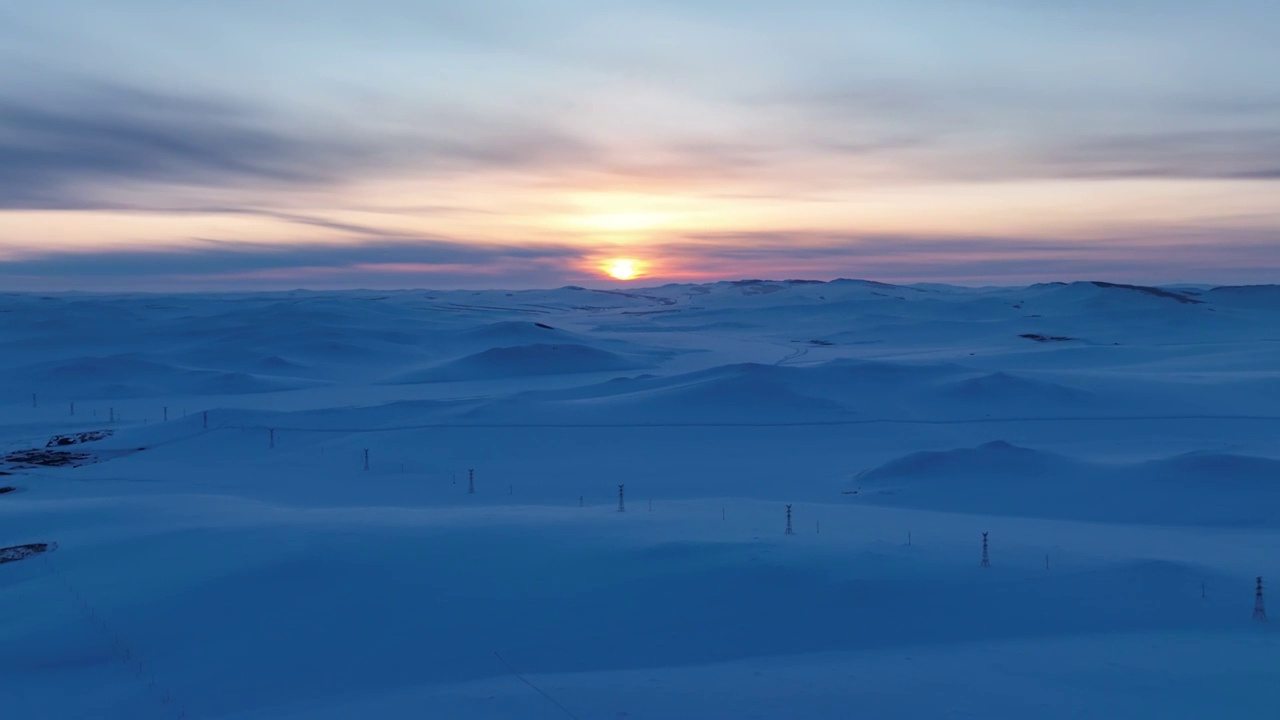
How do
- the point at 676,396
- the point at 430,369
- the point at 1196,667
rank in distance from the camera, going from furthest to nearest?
1. the point at 430,369
2. the point at 676,396
3. the point at 1196,667

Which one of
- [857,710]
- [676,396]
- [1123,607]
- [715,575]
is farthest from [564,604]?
[676,396]

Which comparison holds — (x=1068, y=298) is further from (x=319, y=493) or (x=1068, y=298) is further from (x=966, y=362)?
(x=319, y=493)

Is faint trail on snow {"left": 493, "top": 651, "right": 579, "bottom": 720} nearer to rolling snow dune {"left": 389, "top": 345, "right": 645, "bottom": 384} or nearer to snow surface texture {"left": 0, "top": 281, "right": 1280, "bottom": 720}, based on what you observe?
snow surface texture {"left": 0, "top": 281, "right": 1280, "bottom": 720}

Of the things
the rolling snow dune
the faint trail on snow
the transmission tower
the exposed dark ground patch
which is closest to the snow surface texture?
the faint trail on snow

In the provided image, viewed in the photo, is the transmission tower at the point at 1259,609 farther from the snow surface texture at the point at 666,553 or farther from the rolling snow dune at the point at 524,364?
the rolling snow dune at the point at 524,364

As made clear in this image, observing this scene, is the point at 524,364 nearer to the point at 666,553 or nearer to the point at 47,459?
the point at 47,459

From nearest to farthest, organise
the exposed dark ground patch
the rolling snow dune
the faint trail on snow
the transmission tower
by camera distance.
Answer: the faint trail on snow → the transmission tower → the exposed dark ground patch → the rolling snow dune

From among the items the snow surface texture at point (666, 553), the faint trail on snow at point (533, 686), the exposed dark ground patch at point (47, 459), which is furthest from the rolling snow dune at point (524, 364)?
the faint trail on snow at point (533, 686)

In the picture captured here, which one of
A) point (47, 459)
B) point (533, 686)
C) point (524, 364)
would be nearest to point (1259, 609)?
point (533, 686)

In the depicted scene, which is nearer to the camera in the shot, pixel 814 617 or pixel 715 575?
pixel 814 617
